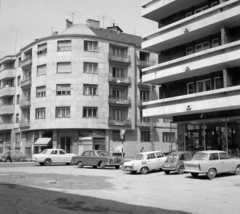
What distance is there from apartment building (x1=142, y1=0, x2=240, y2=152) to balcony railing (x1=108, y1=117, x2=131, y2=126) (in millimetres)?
16075

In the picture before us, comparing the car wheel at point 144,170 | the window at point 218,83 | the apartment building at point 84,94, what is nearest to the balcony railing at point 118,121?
the apartment building at point 84,94

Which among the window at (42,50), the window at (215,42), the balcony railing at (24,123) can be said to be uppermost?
the window at (42,50)

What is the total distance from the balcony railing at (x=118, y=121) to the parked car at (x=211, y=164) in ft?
90.2

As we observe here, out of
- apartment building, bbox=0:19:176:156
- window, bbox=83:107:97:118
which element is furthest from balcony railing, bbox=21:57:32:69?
window, bbox=83:107:97:118

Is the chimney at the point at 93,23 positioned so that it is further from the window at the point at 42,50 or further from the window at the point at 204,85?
the window at the point at 204,85

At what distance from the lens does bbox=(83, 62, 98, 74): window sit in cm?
4459

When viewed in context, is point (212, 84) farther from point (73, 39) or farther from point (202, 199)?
point (73, 39)

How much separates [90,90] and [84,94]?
1147 millimetres

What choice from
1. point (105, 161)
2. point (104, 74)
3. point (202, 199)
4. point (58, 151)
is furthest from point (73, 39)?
point (202, 199)

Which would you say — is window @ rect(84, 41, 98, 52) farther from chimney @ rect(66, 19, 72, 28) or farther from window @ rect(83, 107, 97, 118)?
window @ rect(83, 107, 97, 118)

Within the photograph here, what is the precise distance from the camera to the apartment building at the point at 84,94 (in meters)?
43.4

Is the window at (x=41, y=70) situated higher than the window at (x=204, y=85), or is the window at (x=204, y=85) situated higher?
the window at (x=41, y=70)

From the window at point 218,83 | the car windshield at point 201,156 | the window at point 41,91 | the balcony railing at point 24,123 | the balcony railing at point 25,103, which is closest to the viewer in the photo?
the car windshield at point 201,156

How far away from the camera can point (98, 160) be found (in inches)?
996
